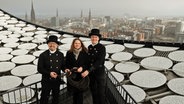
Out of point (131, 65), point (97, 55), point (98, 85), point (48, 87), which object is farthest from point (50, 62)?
point (131, 65)

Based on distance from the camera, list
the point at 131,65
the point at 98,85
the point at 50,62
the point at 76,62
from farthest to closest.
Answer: the point at 131,65 < the point at 98,85 < the point at 50,62 < the point at 76,62

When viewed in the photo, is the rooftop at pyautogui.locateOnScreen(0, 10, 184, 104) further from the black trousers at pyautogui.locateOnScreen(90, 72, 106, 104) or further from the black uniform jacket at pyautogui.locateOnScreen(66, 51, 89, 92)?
the black uniform jacket at pyautogui.locateOnScreen(66, 51, 89, 92)

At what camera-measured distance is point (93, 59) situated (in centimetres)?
454

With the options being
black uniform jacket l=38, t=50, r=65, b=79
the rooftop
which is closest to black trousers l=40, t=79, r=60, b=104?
black uniform jacket l=38, t=50, r=65, b=79

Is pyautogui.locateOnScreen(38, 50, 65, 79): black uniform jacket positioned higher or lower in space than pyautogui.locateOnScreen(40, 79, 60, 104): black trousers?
higher

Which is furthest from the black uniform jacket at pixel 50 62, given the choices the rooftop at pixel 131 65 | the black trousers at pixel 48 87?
the rooftop at pixel 131 65

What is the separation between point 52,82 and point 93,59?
1053 mm

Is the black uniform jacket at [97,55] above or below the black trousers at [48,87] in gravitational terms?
above

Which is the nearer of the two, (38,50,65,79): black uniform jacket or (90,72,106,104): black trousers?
(38,50,65,79): black uniform jacket

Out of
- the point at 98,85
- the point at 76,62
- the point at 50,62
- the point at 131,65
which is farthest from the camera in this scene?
the point at 131,65

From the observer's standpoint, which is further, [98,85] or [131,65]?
[131,65]

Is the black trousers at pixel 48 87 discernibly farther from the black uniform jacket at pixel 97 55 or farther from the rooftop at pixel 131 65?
the rooftop at pixel 131 65

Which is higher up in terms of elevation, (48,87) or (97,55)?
(97,55)

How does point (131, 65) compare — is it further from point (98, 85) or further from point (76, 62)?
point (76, 62)
